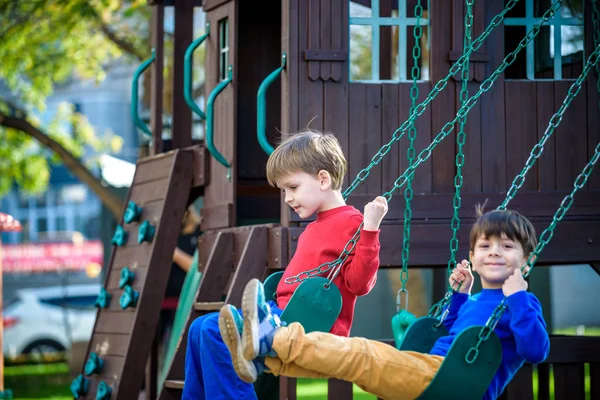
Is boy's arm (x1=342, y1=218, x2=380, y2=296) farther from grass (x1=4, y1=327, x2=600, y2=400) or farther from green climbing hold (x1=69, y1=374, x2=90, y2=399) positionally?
grass (x1=4, y1=327, x2=600, y2=400)

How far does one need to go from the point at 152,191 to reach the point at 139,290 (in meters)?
0.87

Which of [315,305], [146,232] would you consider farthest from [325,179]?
[146,232]

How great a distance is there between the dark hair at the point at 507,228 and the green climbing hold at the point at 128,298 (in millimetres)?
3741

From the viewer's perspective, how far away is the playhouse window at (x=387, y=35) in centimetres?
627

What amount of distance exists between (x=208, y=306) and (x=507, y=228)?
2.57 m

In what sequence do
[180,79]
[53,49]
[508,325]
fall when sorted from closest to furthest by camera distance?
[508,325], [180,79], [53,49]

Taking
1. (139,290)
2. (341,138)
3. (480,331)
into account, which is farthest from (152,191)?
(480,331)

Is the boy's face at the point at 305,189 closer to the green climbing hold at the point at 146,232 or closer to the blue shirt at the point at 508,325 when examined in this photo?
the blue shirt at the point at 508,325

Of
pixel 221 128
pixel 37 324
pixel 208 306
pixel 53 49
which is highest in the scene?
pixel 53 49

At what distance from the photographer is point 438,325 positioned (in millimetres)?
4461

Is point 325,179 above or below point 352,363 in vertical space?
above

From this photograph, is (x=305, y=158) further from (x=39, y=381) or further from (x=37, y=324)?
(x=37, y=324)

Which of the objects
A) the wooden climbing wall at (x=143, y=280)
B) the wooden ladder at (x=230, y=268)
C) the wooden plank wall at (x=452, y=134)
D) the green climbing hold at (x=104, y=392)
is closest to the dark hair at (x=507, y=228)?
the wooden plank wall at (x=452, y=134)

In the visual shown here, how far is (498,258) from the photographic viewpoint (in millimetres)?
4277
